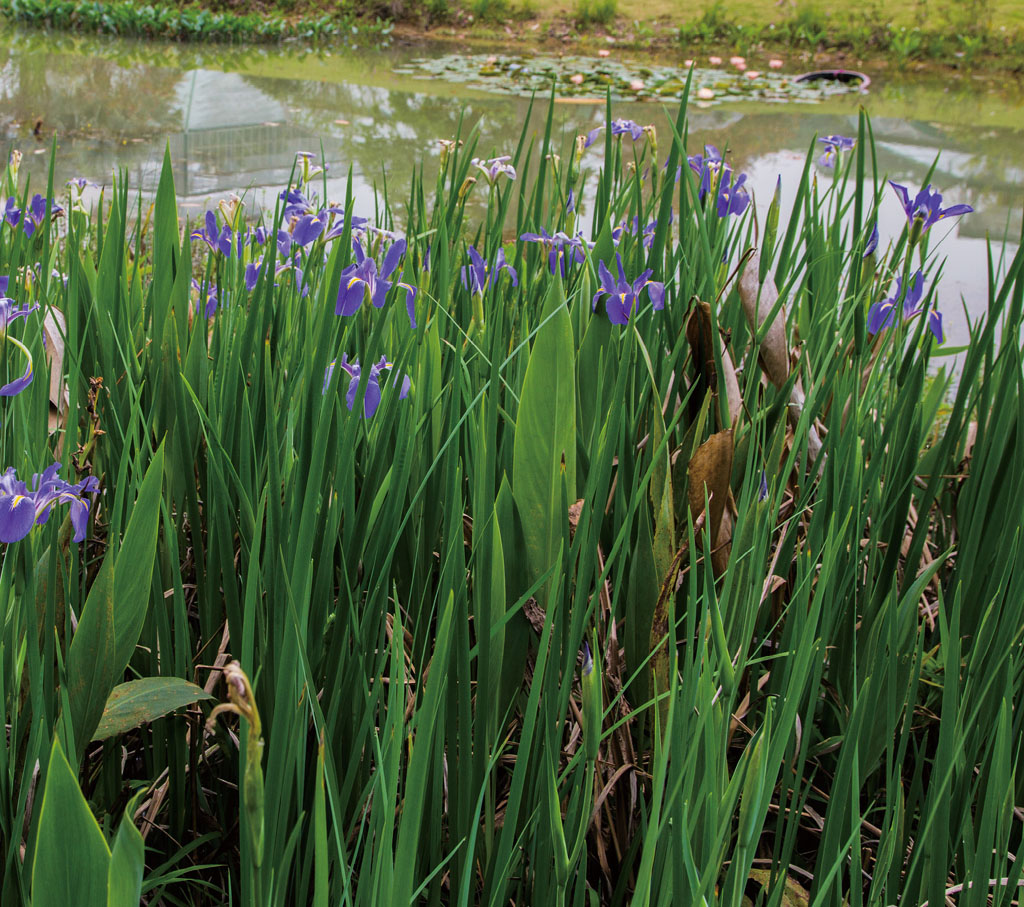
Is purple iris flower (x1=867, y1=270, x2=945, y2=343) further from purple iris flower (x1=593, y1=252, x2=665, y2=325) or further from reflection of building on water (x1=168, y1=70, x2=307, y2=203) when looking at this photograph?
reflection of building on water (x1=168, y1=70, x2=307, y2=203)

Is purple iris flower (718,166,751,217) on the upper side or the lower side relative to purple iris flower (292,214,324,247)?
upper

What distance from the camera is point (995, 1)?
11789 millimetres

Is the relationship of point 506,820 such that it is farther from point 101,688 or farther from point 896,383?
point 896,383

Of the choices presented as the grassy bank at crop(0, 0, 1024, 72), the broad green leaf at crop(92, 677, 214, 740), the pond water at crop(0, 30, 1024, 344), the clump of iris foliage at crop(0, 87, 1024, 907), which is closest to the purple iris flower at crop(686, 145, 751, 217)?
the clump of iris foliage at crop(0, 87, 1024, 907)

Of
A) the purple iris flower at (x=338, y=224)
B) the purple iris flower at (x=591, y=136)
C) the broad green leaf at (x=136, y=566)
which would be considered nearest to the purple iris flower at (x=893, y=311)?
the purple iris flower at (x=591, y=136)

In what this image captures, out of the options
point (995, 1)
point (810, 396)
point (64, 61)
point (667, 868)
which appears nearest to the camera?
point (667, 868)

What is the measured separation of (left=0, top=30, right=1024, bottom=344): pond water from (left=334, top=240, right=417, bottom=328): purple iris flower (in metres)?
2.71

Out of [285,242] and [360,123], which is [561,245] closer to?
[285,242]

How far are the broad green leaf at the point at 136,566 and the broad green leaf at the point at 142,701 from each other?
3 cm

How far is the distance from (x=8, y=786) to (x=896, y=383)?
1.14 m

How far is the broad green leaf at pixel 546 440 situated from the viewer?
826mm

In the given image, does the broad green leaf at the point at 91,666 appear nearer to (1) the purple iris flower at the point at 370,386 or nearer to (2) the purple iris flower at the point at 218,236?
(1) the purple iris flower at the point at 370,386

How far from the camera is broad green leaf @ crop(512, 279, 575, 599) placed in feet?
2.71

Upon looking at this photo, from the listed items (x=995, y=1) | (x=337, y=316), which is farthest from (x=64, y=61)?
(x=995, y=1)
